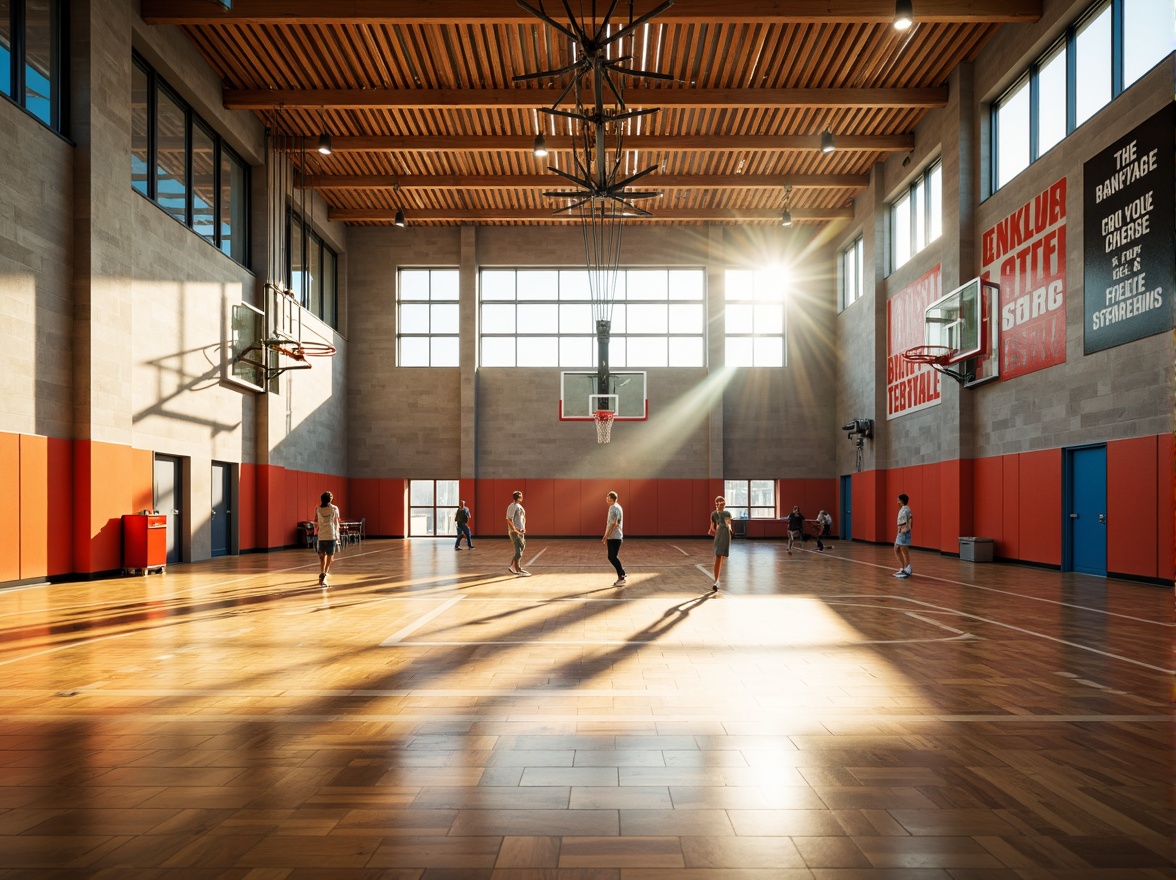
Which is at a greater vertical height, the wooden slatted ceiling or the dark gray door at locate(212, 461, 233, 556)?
the wooden slatted ceiling

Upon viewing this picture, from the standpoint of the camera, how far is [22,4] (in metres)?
12.5

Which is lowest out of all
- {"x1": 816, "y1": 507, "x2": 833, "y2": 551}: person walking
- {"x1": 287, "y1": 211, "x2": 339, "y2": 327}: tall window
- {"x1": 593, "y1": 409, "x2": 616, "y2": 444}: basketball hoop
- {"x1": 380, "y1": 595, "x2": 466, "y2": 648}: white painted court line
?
{"x1": 816, "y1": 507, "x2": 833, "y2": 551}: person walking

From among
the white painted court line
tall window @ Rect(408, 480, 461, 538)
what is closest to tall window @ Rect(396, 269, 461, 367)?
tall window @ Rect(408, 480, 461, 538)

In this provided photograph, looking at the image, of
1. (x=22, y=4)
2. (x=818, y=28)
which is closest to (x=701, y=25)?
(x=818, y=28)

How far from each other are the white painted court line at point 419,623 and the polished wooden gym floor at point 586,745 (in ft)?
0.20

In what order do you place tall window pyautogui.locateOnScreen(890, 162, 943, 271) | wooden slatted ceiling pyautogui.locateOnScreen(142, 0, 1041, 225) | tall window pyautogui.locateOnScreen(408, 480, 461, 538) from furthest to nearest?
tall window pyautogui.locateOnScreen(408, 480, 461, 538) < tall window pyautogui.locateOnScreen(890, 162, 943, 271) < wooden slatted ceiling pyautogui.locateOnScreen(142, 0, 1041, 225)

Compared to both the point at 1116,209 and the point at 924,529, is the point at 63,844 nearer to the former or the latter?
the point at 1116,209

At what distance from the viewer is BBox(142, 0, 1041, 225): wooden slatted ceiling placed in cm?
1526

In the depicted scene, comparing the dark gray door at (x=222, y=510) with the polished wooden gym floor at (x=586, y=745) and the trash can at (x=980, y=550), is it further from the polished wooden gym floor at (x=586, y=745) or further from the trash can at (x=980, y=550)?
the trash can at (x=980, y=550)

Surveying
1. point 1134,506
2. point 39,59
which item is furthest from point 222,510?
point 1134,506

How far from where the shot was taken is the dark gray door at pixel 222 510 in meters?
19.2

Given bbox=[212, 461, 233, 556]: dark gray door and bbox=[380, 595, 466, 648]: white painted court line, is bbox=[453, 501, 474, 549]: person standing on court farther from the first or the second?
bbox=[380, 595, 466, 648]: white painted court line

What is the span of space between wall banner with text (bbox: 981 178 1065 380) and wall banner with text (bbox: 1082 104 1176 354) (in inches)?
33.0

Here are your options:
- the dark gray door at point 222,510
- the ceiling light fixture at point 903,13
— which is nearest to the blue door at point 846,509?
the ceiling light fixture at point 903,13
